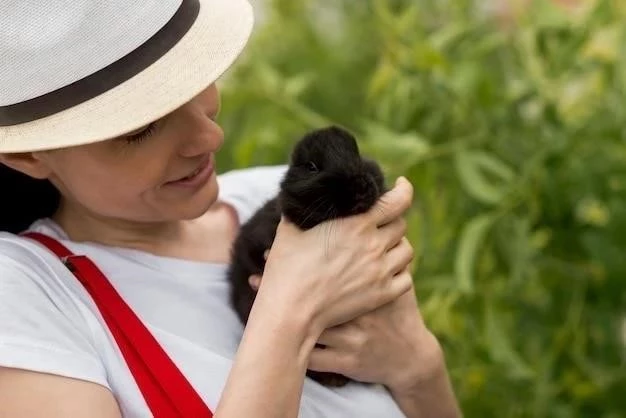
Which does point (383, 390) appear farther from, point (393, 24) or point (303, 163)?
point (393, 24)

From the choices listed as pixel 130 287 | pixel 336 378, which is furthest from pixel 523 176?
pixel 130 287

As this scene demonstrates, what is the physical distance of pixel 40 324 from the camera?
102 cm

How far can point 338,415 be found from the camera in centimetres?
115

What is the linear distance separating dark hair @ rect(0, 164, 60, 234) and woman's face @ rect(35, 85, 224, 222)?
63mm

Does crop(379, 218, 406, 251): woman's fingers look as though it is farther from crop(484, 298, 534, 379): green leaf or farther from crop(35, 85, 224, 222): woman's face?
crop(484, 298, 534, 379): green leaf

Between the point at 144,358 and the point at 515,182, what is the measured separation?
0.88 metres

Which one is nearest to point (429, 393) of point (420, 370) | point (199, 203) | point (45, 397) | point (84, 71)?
point (420, 370)

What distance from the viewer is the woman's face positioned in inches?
42.3

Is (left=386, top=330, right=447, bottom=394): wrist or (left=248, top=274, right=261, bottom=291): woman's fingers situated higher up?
(left=248, top=274, right=261, bottom=291): woman's fingers

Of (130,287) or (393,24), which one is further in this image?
(393,24)

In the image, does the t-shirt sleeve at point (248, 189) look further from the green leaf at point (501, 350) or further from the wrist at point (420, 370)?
the green leaf at point (501, 350)

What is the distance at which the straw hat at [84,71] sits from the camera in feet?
3.22

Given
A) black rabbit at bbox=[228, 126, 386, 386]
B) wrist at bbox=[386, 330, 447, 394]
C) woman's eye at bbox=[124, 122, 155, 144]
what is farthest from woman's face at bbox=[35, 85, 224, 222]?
wrist at bbox=[386, 330, 447, 394]

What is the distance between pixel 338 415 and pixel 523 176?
0.73 meters
